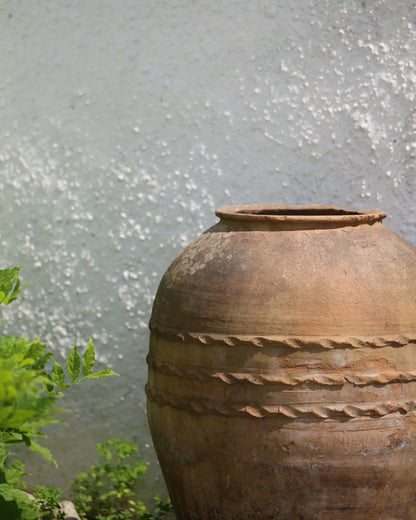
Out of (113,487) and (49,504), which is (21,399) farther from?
(113,487)

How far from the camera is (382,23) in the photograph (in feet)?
9.14

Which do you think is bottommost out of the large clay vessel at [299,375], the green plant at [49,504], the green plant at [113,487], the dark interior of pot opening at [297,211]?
the green plant at [113,487]

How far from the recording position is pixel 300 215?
240 centimetres

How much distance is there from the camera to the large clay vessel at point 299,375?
6.62 ft

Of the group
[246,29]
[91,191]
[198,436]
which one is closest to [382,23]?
[246,29]

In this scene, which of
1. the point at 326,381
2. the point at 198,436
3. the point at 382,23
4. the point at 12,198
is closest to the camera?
the point at 326,381

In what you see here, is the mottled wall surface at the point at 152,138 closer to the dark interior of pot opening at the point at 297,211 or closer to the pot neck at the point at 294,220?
the dark interior of pot opening at the point at 297,211

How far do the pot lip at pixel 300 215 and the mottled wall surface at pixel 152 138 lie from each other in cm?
33

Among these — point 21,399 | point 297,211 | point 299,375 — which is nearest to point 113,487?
point 299,375

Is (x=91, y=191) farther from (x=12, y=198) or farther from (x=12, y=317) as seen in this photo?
(x=12, y=317)

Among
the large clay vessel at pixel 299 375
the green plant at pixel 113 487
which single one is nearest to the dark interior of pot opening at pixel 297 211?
the large clay vessel at pixel 299 375

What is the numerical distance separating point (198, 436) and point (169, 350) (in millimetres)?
282

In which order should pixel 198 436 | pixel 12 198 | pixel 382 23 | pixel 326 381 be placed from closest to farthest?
1. pixel 326 381
2. pixel 198 436
3. pixel 382 23
4. pixel 12 198

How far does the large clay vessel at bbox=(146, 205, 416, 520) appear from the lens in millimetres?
2018
